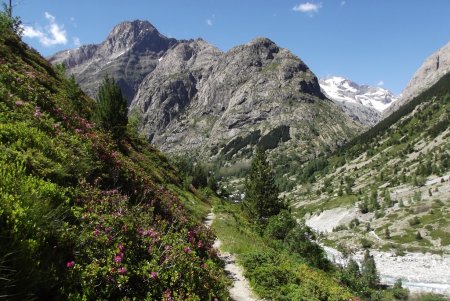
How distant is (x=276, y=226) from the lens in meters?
41.7

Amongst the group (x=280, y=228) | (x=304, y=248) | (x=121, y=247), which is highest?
(x=280, y=228)

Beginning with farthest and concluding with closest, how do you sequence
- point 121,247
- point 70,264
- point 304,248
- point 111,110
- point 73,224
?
Answer: 1. point 111,110
2. point 304,248
3. point 73,224
4. point 121,247
5. point 70,264

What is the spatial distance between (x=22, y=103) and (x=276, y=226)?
3202 cm

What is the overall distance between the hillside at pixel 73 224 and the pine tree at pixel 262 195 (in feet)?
158

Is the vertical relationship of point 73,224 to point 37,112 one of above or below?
below

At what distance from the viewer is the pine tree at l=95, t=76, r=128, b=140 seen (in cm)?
3403

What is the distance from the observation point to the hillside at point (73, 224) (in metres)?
7.01

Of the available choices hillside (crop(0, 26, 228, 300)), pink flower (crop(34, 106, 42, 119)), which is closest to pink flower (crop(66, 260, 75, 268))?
hillside (crop(0, 26, 228, 300))

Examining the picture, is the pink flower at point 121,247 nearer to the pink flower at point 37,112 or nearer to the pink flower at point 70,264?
the pink flower at point 70,264

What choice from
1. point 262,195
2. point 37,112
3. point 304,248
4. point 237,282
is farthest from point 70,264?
point 262,195

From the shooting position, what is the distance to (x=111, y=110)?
35.2m

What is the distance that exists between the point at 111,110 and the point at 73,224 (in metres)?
26.8

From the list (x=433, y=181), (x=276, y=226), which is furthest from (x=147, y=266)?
(x=433, y=181)

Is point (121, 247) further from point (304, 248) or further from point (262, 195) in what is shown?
point (262, 195)
